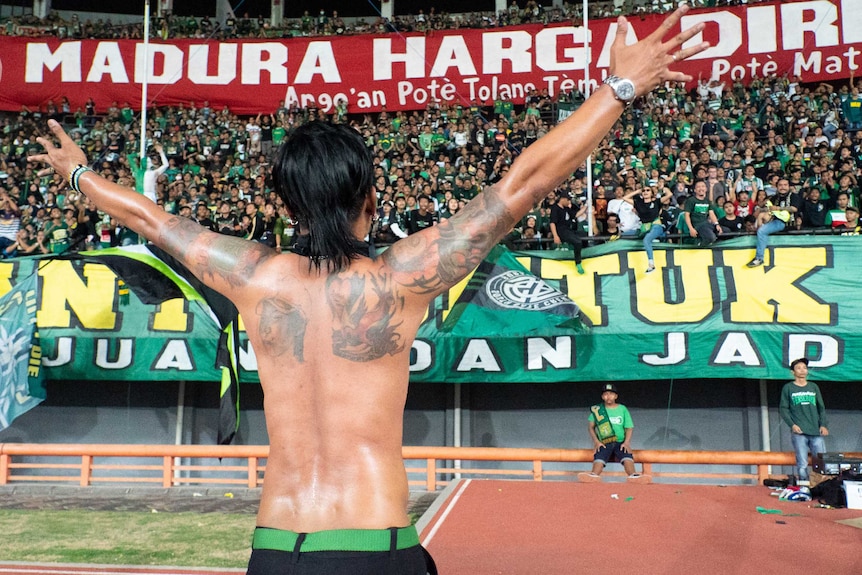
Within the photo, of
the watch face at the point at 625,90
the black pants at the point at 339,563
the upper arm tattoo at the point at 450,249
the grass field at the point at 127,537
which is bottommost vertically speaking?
the grass field at the point at 127,537

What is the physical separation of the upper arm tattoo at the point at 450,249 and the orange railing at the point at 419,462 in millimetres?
10478

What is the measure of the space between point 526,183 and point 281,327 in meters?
0.75

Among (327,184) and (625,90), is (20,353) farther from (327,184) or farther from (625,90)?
(625,90)

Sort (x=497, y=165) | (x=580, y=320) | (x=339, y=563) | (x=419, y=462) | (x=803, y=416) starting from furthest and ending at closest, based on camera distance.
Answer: (x=497, y=165)
(x=419, y=462)
(x=580, y=320)
(x=803, y=416)
(x=339, y=563)

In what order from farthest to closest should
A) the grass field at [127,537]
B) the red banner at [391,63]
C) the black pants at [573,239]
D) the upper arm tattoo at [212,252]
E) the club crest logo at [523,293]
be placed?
the red banner at [391,63] < the black pants at [573,239] < the club crest logo at [523,293] < the grass field at [127,537] < the upper arm tattoo at [212,252]

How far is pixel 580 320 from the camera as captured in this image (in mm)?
12984

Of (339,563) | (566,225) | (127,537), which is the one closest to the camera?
(339,563)

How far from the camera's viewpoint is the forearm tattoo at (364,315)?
224 cm

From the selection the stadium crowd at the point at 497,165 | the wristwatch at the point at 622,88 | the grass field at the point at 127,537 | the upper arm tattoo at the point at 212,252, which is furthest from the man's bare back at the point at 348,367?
the stadium crowd at the point at 497,165

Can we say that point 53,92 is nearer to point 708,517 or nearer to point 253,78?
point 253,78

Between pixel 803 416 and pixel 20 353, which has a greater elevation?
pixel 20 353

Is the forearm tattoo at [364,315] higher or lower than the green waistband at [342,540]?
higher

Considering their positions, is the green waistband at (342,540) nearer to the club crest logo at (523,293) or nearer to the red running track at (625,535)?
the red running track at (625,535)

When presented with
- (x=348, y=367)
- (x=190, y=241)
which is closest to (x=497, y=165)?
(x=190, y=241)
